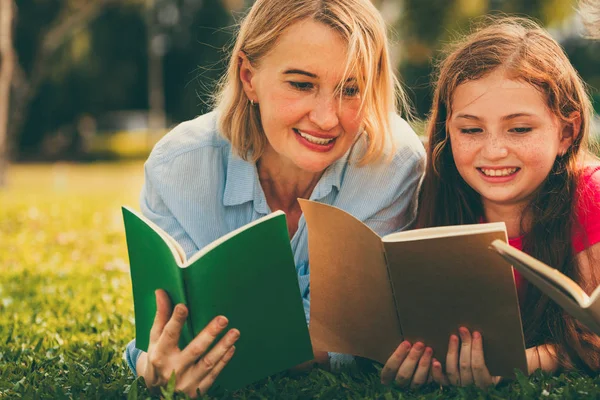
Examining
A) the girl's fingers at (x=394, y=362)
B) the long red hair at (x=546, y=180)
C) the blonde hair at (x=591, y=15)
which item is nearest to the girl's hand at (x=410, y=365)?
the girl's fingers at (x=394, y=362)

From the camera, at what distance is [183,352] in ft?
7.95

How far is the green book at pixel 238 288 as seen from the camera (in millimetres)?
2312

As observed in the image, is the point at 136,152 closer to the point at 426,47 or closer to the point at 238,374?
the point at 426,47

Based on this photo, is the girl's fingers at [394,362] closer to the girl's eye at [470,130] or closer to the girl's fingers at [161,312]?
the girl's fingers at [161,312]

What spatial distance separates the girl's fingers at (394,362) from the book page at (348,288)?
41mm

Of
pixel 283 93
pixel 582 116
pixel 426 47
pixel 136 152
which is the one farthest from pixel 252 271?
pixel 136 152

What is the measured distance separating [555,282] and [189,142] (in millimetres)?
1750

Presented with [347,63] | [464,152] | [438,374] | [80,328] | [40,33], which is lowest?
[80,328]

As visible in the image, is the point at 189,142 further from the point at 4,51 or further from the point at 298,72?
the point at 4,51

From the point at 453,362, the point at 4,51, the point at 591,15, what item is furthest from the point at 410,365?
the point at 4,51

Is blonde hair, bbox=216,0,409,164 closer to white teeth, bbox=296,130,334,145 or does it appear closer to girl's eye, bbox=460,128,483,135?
white teeth, bbox=296,130,334,145

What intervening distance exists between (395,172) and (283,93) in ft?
1.98

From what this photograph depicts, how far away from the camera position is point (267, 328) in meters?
2.52

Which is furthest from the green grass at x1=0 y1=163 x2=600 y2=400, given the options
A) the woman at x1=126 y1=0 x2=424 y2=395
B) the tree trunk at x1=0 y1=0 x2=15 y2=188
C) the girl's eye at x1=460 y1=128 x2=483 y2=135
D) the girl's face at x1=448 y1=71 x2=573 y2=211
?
the tree trunk at x1=0 y1=0 x2=15 y2=188
